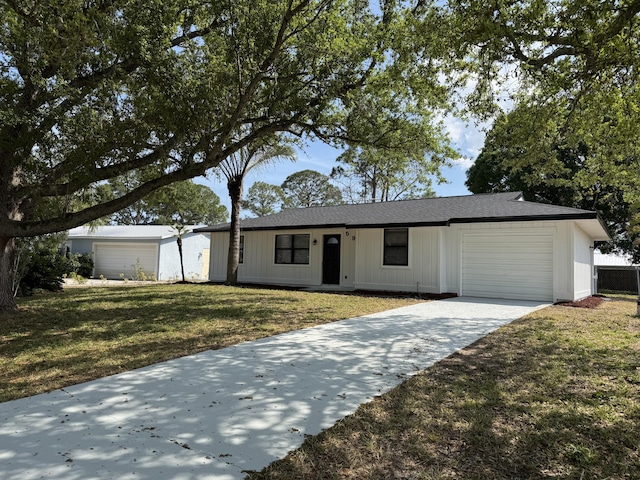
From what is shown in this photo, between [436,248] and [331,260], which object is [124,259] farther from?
[436,248]

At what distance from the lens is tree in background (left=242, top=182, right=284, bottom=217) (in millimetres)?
47344

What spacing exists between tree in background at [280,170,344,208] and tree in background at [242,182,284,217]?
2.68 ft

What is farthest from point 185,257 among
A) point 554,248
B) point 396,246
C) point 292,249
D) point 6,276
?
point 554,248

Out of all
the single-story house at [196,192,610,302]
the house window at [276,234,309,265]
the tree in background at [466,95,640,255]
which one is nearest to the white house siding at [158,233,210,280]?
the single-story house at [196,192,610,302]

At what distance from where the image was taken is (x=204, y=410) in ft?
11.6

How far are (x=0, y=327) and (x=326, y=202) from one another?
37876 mm

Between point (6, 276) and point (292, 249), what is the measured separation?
10135mm

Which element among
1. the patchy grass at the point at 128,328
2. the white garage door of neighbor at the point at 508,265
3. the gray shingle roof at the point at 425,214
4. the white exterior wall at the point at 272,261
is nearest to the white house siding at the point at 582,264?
the white garage door of neighbor at the point at 508,265

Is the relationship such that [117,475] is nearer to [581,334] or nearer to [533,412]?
[533,412]

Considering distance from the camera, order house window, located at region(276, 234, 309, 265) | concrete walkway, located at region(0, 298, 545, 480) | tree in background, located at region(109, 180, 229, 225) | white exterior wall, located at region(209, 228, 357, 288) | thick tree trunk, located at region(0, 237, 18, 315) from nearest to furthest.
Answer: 1. concrete walkway, located at region(0, 298, 545, 480)
2. thick tree trunk, located at region(0, 237, 18, 315)
3. white exterior wall, located at region(209, 228, 357, 288)
4. house window, located at region(276, 234, 309, 265)
5. tree in background, located at region(109, 180, 229, 225)

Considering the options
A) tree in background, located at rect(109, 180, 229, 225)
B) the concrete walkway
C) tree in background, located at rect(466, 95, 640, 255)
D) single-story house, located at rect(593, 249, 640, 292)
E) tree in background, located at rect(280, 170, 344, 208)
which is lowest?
the concrete walkway

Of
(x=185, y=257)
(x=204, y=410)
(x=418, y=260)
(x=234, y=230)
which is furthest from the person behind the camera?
(x=185, y=257)

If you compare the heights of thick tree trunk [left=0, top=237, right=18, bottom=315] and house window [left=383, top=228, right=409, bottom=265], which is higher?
house window [left=383, top=228, right=409, bottom=265]

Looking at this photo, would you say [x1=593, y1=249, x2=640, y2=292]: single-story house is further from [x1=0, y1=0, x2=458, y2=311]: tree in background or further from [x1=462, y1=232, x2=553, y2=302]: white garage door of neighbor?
[x1=0, y1=0, x2=458, y2=311]: tree in background
